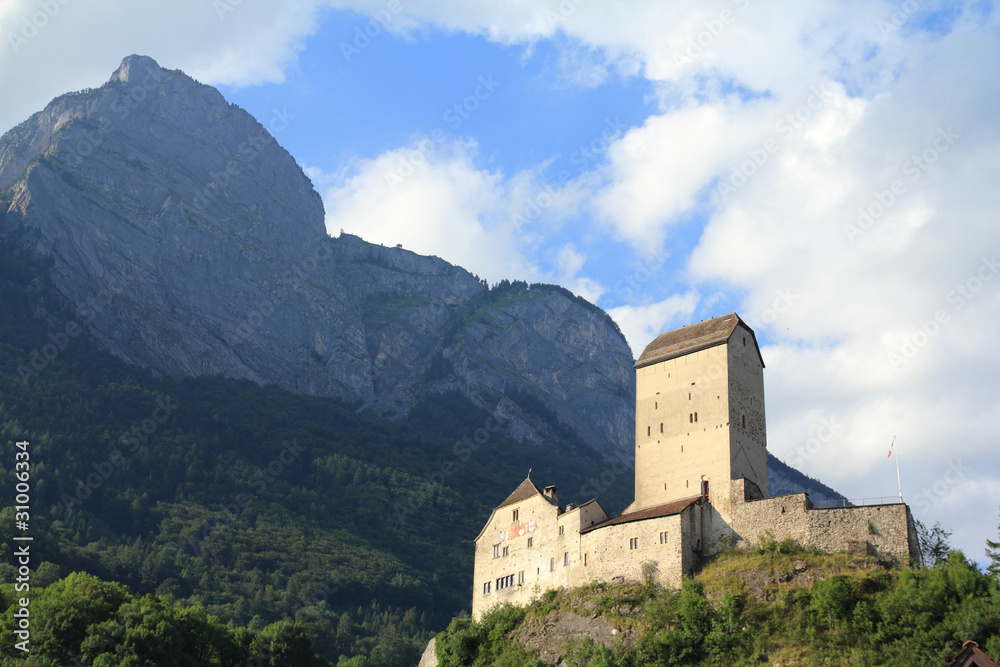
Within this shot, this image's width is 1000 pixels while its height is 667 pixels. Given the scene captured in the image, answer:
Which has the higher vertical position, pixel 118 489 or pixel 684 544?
pixel 118 489

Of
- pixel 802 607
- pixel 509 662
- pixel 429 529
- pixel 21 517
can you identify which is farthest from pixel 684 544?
pixel 429 529

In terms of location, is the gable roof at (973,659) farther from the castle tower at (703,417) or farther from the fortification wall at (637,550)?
the castle tower at (703,417)

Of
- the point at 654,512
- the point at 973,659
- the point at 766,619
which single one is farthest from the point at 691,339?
the point at 973,659

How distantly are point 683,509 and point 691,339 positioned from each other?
1533 centimetres

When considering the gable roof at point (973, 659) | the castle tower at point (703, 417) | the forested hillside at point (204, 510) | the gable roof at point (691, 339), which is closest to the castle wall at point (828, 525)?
the castle tower at point (703, 417)

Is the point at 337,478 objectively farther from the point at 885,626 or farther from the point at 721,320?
the point at 885,626

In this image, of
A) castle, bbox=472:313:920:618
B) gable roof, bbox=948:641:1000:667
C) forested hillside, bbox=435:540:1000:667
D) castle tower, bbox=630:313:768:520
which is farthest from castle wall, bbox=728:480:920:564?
gable roof, bbox=948:641:1000:667

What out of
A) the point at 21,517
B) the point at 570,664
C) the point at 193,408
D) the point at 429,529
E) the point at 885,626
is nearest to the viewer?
the point at 885,626

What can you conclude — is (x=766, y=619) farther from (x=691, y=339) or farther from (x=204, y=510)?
(x=204, y=510)

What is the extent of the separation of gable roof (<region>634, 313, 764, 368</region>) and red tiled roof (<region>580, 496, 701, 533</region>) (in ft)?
39.6

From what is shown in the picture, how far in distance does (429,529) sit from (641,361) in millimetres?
111124

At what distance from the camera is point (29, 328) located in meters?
188

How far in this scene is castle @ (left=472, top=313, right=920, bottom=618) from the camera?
2714 inches

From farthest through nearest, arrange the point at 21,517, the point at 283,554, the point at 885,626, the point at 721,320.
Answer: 1. the point at 283,554
2. the point at 21,517
3. the point at 721,320
4. the point at 885,626
